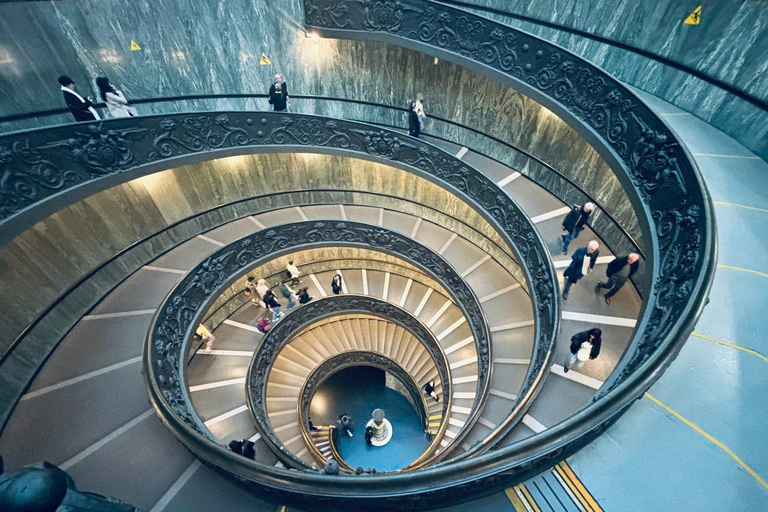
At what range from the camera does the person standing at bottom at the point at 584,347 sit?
16.8ft

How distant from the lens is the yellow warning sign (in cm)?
611

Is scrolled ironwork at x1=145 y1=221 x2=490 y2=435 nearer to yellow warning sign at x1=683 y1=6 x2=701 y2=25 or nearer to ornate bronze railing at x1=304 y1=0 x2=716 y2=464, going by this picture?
ornate bronze railing at x1=304 y1=0 x2=716 y2=464

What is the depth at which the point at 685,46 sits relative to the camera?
6492 millimetres

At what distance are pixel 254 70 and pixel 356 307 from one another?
8.35m

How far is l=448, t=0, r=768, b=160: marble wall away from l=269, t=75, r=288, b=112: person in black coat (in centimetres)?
629

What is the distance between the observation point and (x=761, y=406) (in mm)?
3496

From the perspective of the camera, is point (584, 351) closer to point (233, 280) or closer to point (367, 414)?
point (233, 280)

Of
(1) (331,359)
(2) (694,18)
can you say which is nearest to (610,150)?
(2) (694,18)

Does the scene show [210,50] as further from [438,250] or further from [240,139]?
[438,250]

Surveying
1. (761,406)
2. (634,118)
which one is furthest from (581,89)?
(761,406)

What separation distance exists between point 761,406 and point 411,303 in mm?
10135

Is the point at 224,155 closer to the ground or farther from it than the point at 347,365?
farther from it

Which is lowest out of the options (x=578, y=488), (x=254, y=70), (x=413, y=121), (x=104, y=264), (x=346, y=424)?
(x=346, y=424)

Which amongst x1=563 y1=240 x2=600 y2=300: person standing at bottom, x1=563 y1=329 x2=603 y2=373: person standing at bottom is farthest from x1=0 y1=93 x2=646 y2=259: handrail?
x1=563 y1=329 x2=603 y2=373: person standing at bottom
